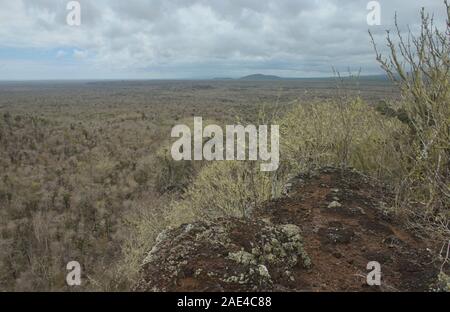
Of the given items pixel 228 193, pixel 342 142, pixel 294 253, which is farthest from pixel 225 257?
pixel 342 142

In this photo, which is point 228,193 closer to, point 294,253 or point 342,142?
point 342,142

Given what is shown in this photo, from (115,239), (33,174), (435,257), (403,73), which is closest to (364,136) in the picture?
(403,73)

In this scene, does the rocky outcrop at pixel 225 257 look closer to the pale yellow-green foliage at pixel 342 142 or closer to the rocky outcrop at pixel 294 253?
the rocky outcrop at pixel 294 253

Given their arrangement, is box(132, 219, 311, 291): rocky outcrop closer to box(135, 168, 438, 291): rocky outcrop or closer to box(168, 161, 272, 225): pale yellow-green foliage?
box(135, 168, 438, 291): rocky outcrop

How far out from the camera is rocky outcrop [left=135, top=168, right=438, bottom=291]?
3.01m

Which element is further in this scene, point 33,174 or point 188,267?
point 33,174

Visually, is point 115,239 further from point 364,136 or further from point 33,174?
point 364,136

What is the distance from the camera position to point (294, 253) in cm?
348

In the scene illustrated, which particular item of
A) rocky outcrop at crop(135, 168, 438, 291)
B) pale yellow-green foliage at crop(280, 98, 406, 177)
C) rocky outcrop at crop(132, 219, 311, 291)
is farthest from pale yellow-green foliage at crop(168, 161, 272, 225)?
rocky outcrop at crop(132, 219, 311, 291)

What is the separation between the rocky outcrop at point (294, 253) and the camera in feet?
9.86

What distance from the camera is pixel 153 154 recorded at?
81.9 feet

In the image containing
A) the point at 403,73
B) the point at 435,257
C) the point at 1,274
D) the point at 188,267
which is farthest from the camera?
the point at 1,274

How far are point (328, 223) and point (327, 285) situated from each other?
1.15m

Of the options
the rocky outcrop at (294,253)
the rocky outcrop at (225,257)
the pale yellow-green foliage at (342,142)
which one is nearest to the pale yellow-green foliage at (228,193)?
the pale yellow-green foliage at (342,142)
